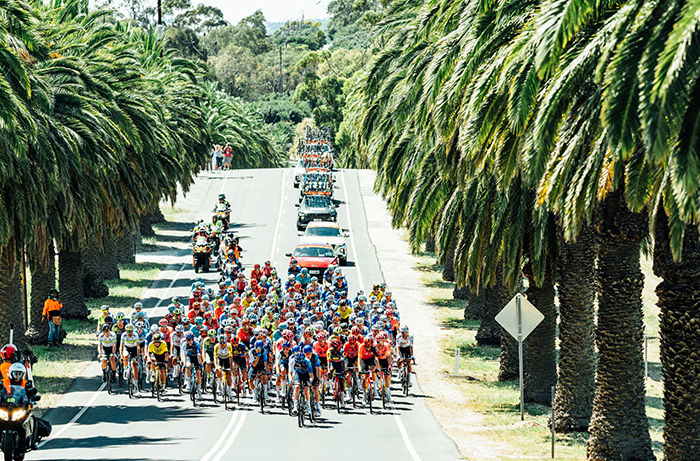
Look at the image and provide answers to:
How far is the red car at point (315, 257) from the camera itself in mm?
42906

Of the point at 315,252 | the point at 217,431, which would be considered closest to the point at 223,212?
the point at 315,252

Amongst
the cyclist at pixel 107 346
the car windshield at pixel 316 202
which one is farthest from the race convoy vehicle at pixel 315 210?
the cyclist at pixel 107 346

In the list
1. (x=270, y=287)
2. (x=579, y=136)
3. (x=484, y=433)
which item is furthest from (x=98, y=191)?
(x=579, y=136)

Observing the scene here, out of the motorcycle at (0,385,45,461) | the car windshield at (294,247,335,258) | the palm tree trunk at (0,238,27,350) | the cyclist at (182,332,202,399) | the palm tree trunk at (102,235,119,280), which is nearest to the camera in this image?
the motorcycle at (0,385,45,461)

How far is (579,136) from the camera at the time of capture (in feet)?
48.6

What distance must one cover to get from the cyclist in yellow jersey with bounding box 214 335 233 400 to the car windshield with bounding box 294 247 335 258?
18325 millimetres

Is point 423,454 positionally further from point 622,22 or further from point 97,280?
point 97,280

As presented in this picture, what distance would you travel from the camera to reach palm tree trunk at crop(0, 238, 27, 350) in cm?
2716

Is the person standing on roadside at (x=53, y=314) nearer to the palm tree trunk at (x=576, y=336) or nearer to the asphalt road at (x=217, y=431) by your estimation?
the asphalt road at (x=217, y=431)

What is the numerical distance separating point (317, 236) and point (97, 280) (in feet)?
Result: 33.9

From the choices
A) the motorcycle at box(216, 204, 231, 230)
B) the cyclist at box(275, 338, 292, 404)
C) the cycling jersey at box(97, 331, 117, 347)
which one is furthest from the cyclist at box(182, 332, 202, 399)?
the motorcycle at box(216, 204, 231, 230)

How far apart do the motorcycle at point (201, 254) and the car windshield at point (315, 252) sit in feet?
13.8

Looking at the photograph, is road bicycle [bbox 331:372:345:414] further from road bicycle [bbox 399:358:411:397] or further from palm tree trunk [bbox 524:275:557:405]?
palm tree trunk [bbox 524:275:557:405]

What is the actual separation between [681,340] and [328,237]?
32.2 metres
